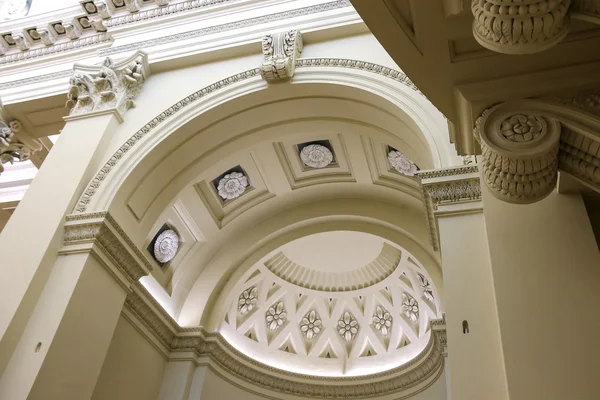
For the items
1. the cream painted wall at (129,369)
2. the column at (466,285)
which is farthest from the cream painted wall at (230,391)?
the column at (466,285)

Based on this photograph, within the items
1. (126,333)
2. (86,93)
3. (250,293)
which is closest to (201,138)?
(86,93)

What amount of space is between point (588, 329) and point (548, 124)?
1.10 m

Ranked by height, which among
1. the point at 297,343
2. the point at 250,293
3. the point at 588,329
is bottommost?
the point at 588,329

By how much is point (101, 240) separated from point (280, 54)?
10.0 ft

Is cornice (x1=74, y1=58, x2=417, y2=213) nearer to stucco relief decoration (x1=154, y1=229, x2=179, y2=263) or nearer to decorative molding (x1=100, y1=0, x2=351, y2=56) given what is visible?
decorative molding (x1=100, y1=0, x2=351, y2=56)

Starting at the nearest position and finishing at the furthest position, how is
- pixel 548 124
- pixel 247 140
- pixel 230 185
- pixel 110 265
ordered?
pixel 548 124 → pixel 110 265 → pixel 247 140 → pixel 230 185

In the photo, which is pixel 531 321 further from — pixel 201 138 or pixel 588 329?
pixel 201 138

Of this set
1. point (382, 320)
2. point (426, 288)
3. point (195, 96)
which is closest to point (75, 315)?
point (195, 96)

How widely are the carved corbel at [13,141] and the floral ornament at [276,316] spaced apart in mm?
5399

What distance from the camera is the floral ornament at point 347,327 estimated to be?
35.2 ft

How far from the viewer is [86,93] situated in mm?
6777

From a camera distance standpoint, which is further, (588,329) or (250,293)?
(250,293)

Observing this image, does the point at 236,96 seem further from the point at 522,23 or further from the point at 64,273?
the point at 522,23

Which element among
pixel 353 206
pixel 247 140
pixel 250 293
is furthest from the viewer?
pixel 250 293
